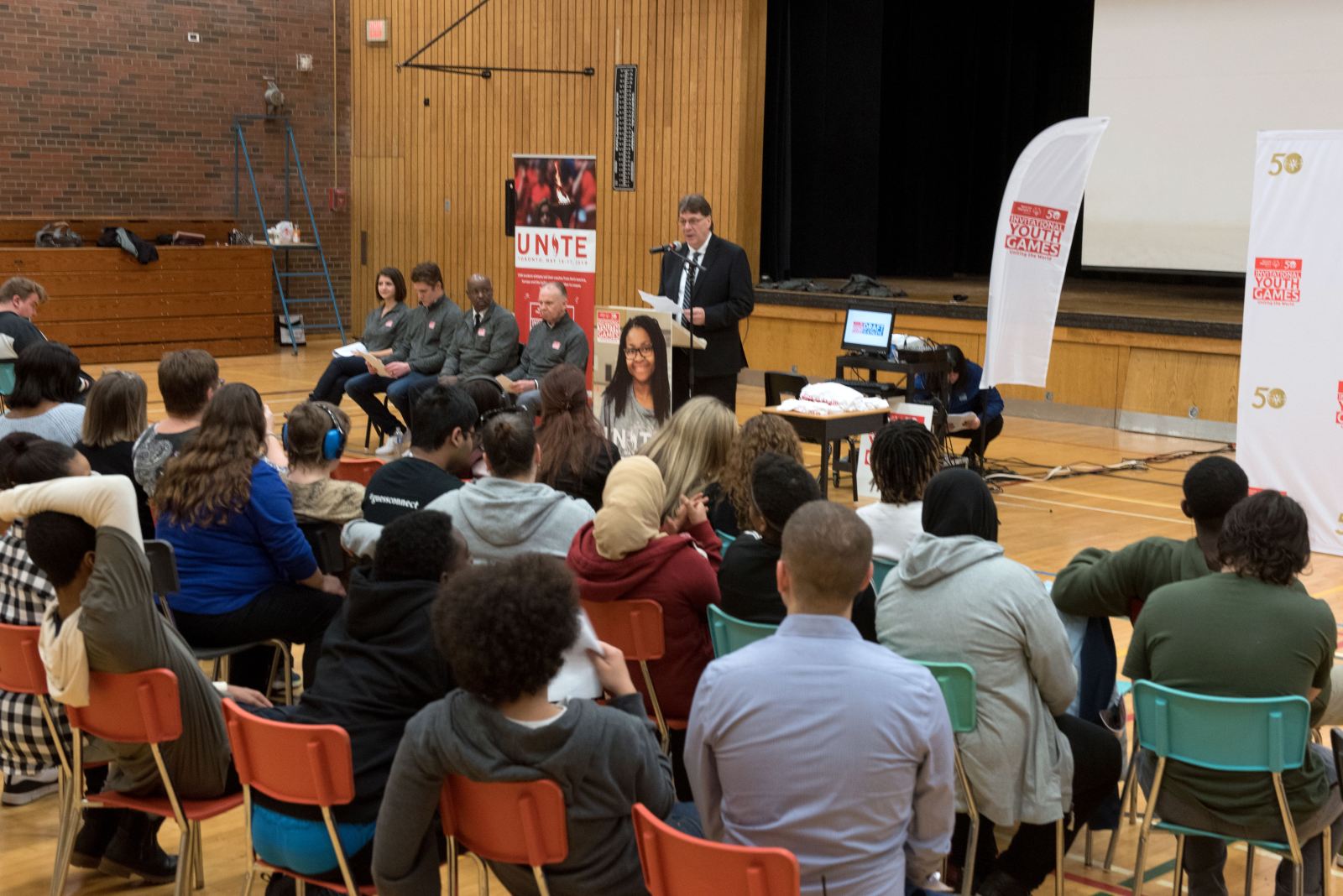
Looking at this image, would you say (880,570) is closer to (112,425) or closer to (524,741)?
(524,741)

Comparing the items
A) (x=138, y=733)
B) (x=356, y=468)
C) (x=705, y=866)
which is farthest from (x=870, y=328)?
(x=705, y=866)

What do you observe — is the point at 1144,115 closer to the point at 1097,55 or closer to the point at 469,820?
the point at 1097,55

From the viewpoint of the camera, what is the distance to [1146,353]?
11.0 m

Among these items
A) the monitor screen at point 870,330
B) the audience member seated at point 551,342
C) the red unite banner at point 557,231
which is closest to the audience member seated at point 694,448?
the audience member seated at point 551,342

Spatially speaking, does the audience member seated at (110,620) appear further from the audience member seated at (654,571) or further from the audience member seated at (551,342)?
the audience member seated at (551,342)

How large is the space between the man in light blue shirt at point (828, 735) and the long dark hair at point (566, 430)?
8.12 feet

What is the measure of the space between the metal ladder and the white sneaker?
5962mm

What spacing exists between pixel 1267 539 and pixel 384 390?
7330 mm

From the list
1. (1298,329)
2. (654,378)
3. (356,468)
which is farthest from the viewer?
(1298,329)

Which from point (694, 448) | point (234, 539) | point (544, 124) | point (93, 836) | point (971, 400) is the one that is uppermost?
point (544, 124)

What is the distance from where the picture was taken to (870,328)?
9.02m

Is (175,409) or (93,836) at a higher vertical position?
(175,409)

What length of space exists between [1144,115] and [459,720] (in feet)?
37.7

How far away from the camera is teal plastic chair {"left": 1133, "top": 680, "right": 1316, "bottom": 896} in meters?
2.95
